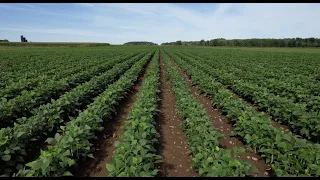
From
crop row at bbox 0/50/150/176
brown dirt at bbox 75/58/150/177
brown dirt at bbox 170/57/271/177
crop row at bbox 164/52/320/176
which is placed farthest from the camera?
brown dirt at bbox 170/57/271/177

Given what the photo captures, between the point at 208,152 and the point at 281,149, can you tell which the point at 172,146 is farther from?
the point at 281,149

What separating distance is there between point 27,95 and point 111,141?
11.3 feet

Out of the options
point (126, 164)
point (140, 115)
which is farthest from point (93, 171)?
point (140, 115)

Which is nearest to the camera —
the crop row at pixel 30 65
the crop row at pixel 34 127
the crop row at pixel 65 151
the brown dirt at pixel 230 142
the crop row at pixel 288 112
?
the crop row at pixel 65 151

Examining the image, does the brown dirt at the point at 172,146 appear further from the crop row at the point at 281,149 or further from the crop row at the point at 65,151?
the crop row at the point at 65,151

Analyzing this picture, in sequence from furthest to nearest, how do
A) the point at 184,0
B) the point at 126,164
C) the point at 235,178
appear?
the point at 126,164 < the point at 235,178 < the point at 184,0

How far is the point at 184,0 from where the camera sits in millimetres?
2135

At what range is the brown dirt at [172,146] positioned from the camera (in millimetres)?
4125

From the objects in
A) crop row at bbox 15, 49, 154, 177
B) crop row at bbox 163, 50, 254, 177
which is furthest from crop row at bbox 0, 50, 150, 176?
crop row at bbox 163, 50, 254, 177

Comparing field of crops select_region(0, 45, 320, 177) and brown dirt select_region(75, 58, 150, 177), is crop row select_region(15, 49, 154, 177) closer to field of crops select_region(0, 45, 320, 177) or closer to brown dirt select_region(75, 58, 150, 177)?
field of crops select_region(0, 45, 320, 177)

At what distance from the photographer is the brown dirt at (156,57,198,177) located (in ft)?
13.5

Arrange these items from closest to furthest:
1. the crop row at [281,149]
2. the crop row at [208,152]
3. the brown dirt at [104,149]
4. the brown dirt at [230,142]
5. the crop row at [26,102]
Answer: the crop row at [208,152] < the crop row at [281,149] < the brown dirt at [104,149] < the brown dirt at [230,142] < the crop row at [26,102]

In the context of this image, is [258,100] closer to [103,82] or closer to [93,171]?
[93,171]

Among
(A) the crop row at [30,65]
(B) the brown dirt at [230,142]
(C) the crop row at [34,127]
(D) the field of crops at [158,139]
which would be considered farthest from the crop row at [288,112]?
(A) the crop row at [30,65]
